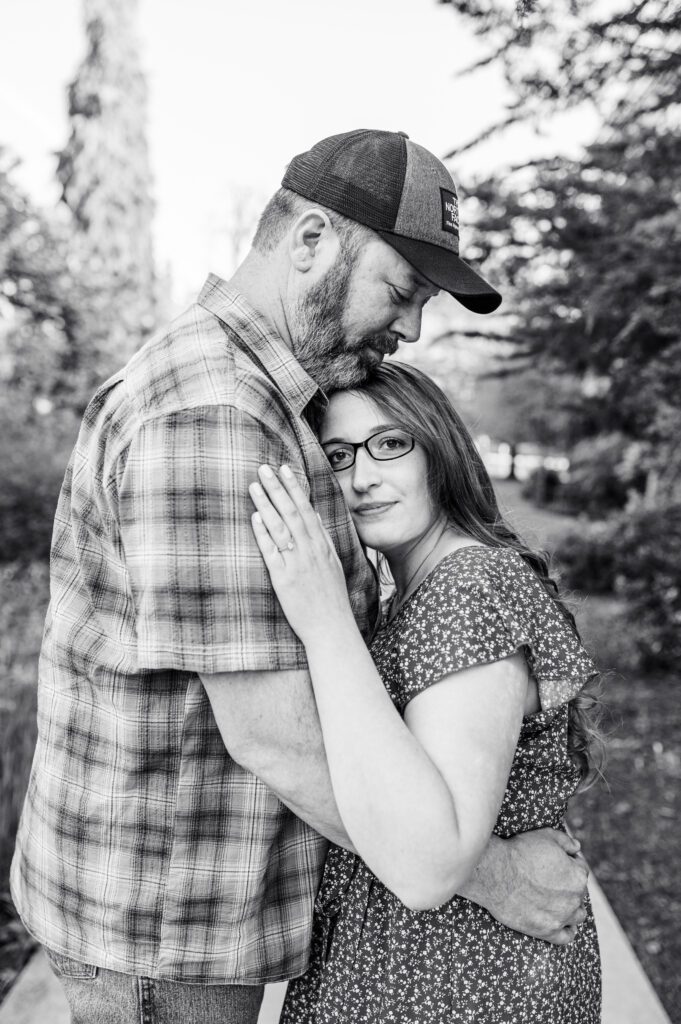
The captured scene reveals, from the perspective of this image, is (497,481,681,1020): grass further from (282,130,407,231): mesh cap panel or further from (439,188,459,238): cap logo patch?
(282,130,407,231): mesh cap panel

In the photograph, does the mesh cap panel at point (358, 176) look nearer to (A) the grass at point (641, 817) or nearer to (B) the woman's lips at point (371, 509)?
(B) the woman's lips at point (371, 509)

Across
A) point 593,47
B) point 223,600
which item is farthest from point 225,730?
point 593,47

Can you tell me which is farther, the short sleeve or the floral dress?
the floral dress

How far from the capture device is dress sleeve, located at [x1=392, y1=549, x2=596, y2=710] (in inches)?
55.7

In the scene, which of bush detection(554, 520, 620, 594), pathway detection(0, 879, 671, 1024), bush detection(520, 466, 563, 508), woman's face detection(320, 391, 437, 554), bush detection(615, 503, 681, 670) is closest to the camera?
woman's face detection(320, 391, 437, 554)

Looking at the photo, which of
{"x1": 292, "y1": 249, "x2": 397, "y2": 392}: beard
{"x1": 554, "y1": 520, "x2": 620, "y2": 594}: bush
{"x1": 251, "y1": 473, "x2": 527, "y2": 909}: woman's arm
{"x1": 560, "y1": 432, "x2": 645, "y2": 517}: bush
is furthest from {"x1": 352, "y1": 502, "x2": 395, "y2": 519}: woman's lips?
{"x1": 560, "y1": 432, "x2": 645, "y2": 517}: bush

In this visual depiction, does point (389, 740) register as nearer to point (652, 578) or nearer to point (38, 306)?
point (652, 578)

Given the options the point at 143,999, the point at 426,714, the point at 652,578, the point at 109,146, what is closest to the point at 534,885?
the point at 426,714

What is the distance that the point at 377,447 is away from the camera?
173 cm

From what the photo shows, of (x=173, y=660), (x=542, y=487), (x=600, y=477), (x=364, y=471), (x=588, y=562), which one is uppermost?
(x=364, y=471)

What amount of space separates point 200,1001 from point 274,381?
3.61 ft

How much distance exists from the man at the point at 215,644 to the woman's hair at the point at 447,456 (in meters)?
0.10

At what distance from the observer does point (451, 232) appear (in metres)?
1.64

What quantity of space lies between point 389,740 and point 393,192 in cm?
94
